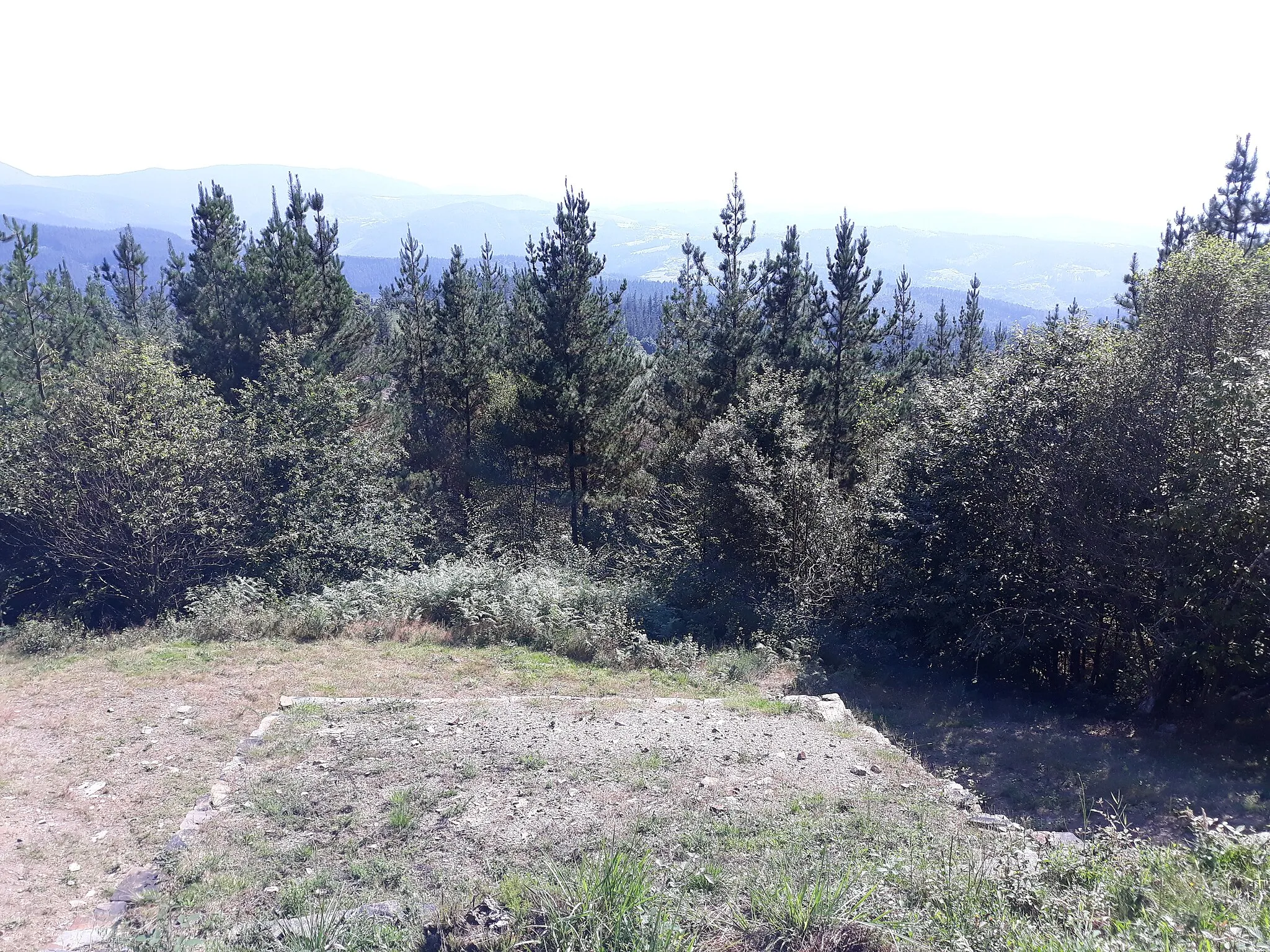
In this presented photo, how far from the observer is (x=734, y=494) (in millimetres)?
14539

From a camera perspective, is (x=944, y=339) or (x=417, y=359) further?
(x=944, y=339)

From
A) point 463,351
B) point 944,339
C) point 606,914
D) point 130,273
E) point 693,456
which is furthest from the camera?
point 130,273

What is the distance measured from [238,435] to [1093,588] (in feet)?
55.8

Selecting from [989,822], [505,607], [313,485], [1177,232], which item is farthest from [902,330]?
[989,822]

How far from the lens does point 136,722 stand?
8.45m

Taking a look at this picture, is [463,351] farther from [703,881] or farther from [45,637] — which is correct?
[703,881]

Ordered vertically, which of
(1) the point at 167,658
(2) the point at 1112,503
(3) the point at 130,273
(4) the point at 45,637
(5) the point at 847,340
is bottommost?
(4) the point at 45,637

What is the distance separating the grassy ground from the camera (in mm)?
3680

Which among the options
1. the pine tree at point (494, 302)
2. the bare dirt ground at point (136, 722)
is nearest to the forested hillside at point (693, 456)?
the pine tree at point (494, 302)

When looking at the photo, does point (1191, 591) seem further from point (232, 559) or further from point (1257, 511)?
point (232, 559)

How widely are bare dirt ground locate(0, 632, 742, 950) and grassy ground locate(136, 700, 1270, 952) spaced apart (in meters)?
0.68

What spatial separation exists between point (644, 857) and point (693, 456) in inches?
435

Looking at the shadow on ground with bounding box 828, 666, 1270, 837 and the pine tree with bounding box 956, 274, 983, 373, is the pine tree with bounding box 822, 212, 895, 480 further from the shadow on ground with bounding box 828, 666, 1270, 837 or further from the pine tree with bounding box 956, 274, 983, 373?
the pine tree with bounding box 956, 274, 983, 373

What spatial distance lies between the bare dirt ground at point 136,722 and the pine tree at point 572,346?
30.4 feet
